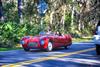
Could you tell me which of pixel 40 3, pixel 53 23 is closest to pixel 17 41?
pixel 40 3

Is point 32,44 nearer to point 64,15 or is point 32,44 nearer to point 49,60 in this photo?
point 49,60

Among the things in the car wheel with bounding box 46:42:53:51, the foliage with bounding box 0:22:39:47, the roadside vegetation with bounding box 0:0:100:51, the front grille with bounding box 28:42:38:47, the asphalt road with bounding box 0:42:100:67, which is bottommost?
the asphalt road with bounding box 0:42:100:67

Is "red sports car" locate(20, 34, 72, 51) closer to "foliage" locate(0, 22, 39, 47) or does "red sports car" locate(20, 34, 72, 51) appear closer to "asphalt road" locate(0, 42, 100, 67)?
"asphalt road" locate(0, 42, 100, 67)

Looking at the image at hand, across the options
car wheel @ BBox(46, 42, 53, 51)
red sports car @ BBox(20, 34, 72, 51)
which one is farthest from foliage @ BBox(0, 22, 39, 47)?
car wheel @ BBox(46, 42, 53, 51)

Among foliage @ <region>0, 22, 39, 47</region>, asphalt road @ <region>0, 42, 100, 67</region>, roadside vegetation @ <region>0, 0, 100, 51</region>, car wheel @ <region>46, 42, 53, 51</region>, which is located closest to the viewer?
asphalt road @ <region>0, 42, 100, 67</region>

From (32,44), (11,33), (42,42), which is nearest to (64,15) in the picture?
(11,33)

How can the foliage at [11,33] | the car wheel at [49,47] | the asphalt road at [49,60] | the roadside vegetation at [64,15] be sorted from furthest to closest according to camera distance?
the roadside vegetation at [64,15]
the foliage at [11,33]
the car wheel at [49,47]
the asphalt road at [49,60]

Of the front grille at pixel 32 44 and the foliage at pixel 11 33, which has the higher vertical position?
the foliage at pixel 11 33

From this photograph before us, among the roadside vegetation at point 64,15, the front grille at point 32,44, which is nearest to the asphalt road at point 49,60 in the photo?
the front grille at point 32,44

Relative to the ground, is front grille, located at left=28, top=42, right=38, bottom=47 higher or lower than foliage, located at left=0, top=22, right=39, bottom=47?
lower

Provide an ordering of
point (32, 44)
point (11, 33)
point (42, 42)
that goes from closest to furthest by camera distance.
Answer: point (42, 42)
point (32, 44)
point (11, 33)

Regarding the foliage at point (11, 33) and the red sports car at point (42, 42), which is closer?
the red sports car at point (42, 42)

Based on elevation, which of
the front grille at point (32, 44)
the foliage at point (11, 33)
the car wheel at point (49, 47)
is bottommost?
the car wheel at point (49, 47)

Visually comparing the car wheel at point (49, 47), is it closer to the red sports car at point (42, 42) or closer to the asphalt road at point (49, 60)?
the red sports car at point (42, 42)
